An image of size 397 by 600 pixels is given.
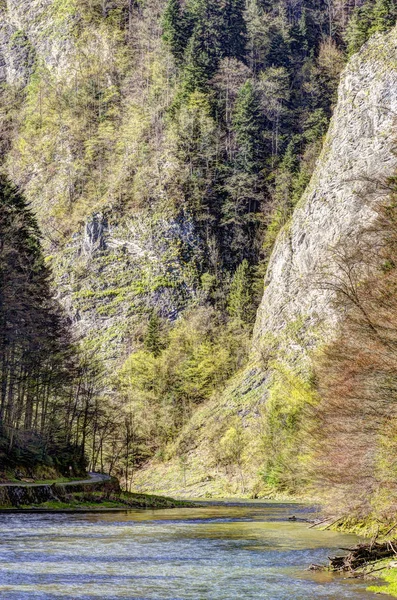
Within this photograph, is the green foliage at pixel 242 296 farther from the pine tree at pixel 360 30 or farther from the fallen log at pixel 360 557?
the fallen log at pixel 360 557

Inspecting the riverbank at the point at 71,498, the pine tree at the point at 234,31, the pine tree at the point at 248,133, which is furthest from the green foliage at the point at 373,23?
the riverbank at the point at 71,498

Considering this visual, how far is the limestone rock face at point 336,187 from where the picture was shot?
374ft

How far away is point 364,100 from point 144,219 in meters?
47.9

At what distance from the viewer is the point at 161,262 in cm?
14425

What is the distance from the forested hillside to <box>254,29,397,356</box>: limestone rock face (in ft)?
25.3

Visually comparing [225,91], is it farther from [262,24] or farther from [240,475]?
[240,475]

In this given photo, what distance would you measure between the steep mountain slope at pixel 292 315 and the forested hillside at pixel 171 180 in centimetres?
73

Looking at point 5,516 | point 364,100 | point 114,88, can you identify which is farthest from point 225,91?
point 5,516

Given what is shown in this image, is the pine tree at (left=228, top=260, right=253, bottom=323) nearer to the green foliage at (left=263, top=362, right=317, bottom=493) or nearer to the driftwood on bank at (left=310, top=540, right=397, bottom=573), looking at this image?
the green foliage at (left=263, top=362, right=317, bottom=493)

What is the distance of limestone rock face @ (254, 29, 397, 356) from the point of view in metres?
114

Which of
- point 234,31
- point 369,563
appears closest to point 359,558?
point 369,563

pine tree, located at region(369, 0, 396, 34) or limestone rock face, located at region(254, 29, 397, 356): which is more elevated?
pine tree, located at region(369, 0, 396, 34)

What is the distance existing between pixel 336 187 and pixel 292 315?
21567 millimetres

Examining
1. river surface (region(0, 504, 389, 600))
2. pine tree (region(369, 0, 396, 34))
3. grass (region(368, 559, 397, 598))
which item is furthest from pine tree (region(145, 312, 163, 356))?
grass (region(368, 559, 397, 598))
